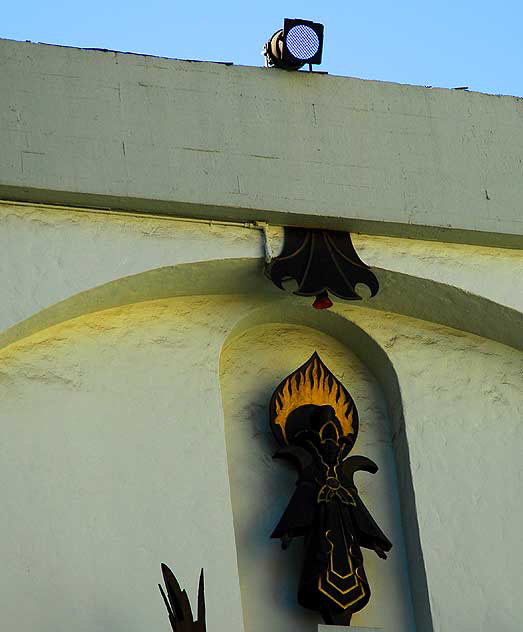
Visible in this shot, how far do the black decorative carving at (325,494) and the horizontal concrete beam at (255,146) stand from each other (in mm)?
734

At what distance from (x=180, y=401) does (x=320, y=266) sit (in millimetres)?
816

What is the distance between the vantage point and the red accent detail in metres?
7.46

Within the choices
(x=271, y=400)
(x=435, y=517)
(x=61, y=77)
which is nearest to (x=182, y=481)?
(x=271, y=400)

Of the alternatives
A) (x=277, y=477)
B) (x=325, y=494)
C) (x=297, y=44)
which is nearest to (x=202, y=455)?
(x=277, y=477)

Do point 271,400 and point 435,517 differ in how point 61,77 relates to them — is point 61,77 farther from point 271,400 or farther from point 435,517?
point 435,517

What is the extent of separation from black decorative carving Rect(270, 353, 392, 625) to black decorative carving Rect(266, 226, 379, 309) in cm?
29

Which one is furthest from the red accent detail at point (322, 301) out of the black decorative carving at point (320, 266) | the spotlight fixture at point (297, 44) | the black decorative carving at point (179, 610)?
the black decorative carving at point (179, 610)

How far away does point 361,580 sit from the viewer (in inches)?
277

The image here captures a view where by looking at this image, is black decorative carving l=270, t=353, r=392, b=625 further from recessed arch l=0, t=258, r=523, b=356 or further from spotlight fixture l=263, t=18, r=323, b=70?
spotlight fixture l=263, t=18, r=323, b=70

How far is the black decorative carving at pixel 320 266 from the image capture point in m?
7.43

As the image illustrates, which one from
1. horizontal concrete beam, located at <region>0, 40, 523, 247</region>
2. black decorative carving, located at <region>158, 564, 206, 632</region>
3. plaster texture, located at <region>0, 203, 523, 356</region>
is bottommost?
black decorative carving, located at <region>158, 564, 206, 632</region>

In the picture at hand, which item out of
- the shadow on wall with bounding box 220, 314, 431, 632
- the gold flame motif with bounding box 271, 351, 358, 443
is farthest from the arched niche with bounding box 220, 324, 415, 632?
the gold flame motif with bounding box 271, 351, 358, 443

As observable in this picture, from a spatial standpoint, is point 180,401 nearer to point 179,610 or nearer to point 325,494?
point 325,494

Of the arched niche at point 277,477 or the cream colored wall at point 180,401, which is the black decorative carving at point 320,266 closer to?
the cream colored wall at point 180,401
